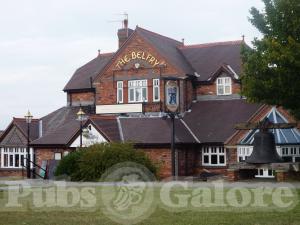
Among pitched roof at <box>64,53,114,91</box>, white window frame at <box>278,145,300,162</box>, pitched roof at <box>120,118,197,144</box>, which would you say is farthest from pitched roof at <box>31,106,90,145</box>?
white window frame at <box>278,145,300,162</box>

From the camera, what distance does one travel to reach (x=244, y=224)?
12.5 meters

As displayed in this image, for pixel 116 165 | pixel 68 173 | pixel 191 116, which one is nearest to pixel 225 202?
pixel 116 165

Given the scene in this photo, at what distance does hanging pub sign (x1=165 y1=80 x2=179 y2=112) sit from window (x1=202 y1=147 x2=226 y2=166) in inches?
343

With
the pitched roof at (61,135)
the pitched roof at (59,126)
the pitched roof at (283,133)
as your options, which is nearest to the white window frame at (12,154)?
the pitched roof at (59,126)

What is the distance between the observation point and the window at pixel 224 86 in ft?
128

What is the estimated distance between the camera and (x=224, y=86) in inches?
1545

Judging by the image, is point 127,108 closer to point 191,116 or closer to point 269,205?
point 191,116

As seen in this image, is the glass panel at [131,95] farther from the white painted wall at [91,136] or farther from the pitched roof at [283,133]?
the pitched roof at [283,133]

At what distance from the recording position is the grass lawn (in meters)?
12.8

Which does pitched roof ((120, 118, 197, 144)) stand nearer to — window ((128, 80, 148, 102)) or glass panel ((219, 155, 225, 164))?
glass panel ((219, 155, 225, 164))

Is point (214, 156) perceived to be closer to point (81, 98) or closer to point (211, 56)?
point (211, 56)

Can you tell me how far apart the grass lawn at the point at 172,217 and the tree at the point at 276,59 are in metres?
7.93

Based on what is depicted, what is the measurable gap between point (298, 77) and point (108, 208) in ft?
33.4

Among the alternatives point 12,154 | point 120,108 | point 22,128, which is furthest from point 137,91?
point 12,154
